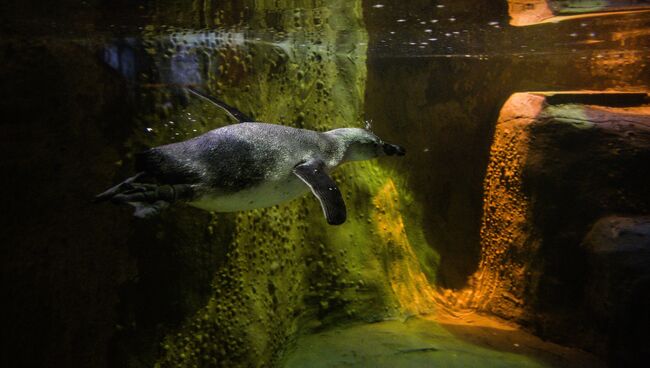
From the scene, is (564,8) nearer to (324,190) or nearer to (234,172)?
(324,190)

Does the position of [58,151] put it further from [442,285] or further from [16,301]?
[442,285]

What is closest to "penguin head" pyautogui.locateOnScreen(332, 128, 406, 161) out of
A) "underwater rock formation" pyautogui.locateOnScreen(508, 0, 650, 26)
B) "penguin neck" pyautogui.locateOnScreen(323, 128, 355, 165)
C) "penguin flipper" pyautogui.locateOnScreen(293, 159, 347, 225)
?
"penguin neck" pyautogui.locateOnScreen(323, 128, 355, 165)

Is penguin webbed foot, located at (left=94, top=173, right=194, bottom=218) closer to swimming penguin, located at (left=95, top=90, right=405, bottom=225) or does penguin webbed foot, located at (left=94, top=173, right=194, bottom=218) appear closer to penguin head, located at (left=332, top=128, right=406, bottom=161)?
swimming penguin, located at (left=95, top=90, right=405, bottom=225)

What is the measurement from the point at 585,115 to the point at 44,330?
7295mm

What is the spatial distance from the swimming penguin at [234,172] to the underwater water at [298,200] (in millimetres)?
1037

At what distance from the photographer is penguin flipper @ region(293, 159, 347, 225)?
3.03m

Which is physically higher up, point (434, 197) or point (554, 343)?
point (434, 197)

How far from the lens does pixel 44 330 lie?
3246 millimetres

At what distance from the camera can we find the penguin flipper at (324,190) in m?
3.03

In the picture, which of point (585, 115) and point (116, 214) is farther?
point (585, 115)

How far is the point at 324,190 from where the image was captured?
3.22 meters

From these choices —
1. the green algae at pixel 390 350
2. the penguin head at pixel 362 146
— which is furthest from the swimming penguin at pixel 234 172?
the green algae at pixel 390 350

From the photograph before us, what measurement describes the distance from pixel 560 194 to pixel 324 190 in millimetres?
4759

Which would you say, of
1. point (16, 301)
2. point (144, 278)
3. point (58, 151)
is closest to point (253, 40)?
point (58, 151)
